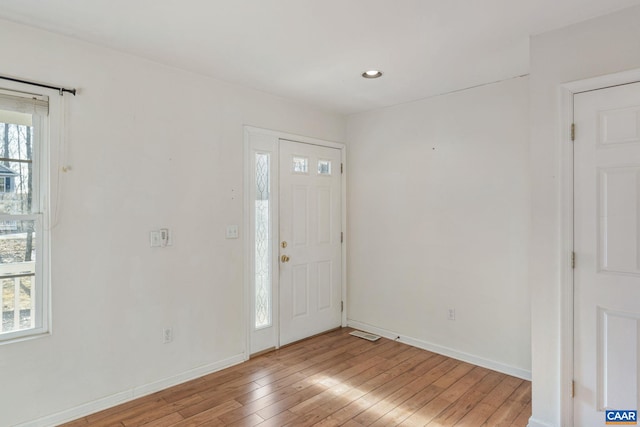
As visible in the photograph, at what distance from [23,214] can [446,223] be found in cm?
328

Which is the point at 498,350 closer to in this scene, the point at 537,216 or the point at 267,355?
the point at 537,216

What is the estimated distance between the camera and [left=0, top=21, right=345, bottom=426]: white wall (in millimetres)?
2271

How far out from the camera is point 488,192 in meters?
3.14

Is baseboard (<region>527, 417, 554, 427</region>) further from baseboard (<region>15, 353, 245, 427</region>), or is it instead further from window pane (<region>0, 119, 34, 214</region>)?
window pane (<region>0, 119, 34, 214</region>)

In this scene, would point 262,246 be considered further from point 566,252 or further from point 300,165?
point 566,252

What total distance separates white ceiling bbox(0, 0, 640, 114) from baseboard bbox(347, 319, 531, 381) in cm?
244

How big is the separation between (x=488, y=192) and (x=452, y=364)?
1.58 m

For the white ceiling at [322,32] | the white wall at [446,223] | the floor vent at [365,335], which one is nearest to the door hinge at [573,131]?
the white ceiling at [322,32]

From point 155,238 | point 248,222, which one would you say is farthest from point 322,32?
point 155,238

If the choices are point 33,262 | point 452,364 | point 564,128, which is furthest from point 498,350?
point 33,262

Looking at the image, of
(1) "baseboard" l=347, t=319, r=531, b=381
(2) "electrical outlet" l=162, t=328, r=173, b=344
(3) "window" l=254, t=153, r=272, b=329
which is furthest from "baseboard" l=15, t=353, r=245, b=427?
(1) "baseboard" l=347, t=319, r=531, b=381

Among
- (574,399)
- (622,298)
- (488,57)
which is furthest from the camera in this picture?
(488,57)

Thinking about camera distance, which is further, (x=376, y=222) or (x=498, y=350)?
(x=376, y=222)

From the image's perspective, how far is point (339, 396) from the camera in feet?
8.74
